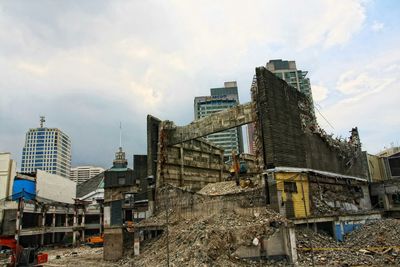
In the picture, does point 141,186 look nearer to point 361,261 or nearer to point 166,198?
point 166,198

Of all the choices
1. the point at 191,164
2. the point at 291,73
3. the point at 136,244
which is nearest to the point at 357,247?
the point at 136,244

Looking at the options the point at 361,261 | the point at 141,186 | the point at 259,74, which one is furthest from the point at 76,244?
the point at 361,261

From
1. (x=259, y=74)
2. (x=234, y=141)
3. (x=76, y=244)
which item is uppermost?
(x=234, y=141)

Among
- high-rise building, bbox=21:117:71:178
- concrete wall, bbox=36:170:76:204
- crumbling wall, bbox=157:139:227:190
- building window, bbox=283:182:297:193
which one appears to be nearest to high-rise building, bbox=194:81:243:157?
concrete wall, bbox=36:170:76:204

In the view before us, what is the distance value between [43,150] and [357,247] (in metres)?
146

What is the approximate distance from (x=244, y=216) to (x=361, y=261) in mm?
6090

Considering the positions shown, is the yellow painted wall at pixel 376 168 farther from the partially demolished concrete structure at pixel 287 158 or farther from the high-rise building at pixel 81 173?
the high-rise building at pixel 81 173

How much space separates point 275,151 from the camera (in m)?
18.8

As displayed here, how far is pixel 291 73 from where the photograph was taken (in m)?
94.2

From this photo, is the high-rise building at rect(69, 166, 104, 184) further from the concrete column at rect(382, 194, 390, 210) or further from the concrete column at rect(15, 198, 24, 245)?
the concrete column at rect(382, 194, 390, 210)

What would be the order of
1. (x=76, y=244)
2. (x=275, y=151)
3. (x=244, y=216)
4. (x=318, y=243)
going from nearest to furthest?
(x=318, y=243)
(x=244, y=216)
(x=275, y=151)
(x=76, y=244)

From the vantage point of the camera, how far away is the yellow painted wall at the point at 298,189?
59.2 feet

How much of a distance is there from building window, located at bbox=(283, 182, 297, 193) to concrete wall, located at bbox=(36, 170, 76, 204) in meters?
35.0

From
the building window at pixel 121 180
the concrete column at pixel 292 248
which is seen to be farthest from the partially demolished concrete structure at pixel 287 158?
the building window at pixel 121 180
